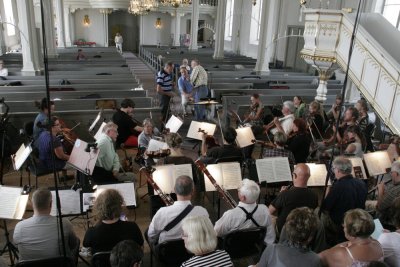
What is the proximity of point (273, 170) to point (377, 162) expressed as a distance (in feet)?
5.57

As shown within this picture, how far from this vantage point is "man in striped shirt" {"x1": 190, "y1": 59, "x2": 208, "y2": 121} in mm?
9723

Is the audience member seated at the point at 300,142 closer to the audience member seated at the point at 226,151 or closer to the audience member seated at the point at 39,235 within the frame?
the audience member seated at the point at 226,151

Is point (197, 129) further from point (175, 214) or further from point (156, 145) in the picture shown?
point (175, 214)

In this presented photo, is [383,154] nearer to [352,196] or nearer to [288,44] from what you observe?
[352,196]

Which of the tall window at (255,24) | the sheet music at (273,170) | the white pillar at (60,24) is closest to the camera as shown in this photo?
the sheet music at (273,170)

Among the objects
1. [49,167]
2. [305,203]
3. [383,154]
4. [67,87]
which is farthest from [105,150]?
[67,87]

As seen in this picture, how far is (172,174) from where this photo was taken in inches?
177

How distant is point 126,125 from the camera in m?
6.82

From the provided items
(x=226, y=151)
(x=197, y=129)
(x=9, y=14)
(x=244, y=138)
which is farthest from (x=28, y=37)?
(x=9, y=14)

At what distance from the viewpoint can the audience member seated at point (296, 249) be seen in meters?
2.61

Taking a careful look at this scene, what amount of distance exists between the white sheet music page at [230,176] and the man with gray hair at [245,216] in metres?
1.03

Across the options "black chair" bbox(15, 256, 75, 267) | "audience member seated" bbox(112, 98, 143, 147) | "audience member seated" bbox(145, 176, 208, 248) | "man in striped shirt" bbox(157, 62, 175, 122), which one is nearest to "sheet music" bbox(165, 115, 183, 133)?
"audience member seated" bbox(112, 98, 143, 147)

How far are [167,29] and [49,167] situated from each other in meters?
26.1

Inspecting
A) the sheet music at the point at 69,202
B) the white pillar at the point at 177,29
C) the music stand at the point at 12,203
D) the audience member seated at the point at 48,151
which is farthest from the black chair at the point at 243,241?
the white pillar at the point at 177,29
